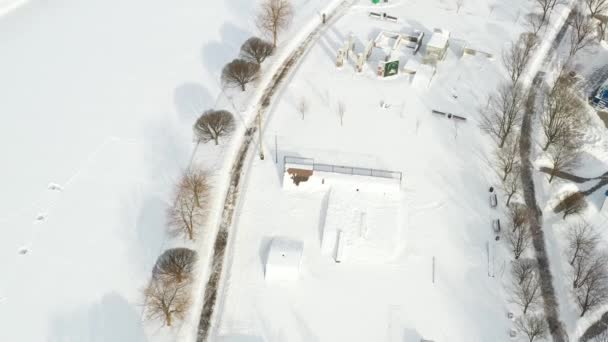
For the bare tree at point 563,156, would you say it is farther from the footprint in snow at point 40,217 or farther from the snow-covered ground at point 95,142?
the footprint in snow at point 40,217

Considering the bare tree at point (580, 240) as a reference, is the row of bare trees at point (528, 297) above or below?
below

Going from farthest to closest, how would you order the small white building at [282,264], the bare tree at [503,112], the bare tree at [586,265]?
the bare tree at [503,112] → the bare tree at [586,265] → the small white building at [282,264]

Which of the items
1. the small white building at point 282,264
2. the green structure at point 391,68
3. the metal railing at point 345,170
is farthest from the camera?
the green structure at point 391,68

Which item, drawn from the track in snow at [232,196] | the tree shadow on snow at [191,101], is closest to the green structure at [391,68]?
the track in snow at [232,196]

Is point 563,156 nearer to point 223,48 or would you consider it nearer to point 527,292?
point 527,292

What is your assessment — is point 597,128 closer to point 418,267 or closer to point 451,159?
point 451,159

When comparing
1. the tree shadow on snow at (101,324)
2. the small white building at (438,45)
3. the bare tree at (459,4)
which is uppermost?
the bare tree at (459,4)

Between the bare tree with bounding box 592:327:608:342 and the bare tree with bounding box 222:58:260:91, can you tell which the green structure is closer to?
the bare tree with bounding box 222:58:260:91
